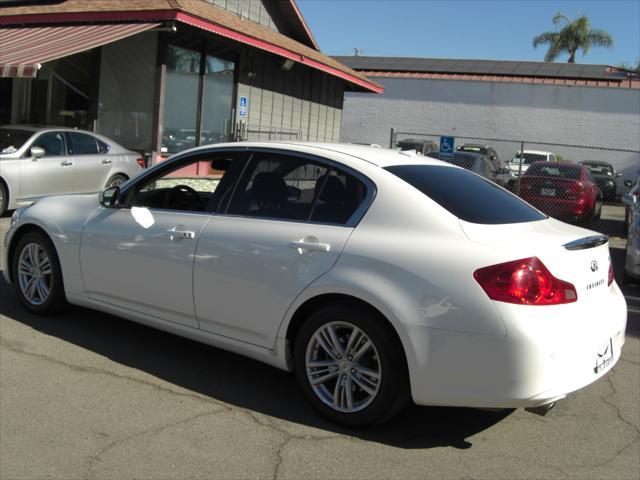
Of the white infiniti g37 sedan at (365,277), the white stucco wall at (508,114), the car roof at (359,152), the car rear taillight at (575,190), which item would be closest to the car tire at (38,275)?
the white infiniti g37 sedan at (365,277)

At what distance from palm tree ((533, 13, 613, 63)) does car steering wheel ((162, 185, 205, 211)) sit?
50.1 m

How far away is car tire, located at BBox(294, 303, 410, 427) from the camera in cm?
373

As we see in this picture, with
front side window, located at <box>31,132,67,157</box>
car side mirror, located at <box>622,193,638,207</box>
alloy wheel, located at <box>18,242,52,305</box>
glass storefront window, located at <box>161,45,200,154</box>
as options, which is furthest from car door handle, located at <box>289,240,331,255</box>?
glass storefront window, located at <box>161,45,200,154</box>

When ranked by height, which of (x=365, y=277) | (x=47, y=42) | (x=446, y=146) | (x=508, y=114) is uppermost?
(x=508, y=114)

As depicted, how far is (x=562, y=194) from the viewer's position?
46.6ft

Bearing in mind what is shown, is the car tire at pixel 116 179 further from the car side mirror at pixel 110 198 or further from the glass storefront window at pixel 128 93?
the car side mirror at pixel 110 198

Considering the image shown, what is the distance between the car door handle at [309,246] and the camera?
3.96 meters

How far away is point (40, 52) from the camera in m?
12.3

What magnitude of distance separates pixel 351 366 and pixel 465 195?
127 centimetres

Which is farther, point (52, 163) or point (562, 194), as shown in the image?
point (562, 194)

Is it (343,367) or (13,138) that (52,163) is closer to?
(13,138)

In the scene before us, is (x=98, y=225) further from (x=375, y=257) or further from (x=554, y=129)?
(x=554, y=129)

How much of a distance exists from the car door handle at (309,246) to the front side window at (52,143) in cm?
813

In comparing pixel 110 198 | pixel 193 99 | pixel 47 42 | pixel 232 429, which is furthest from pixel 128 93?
pixel 232 429
